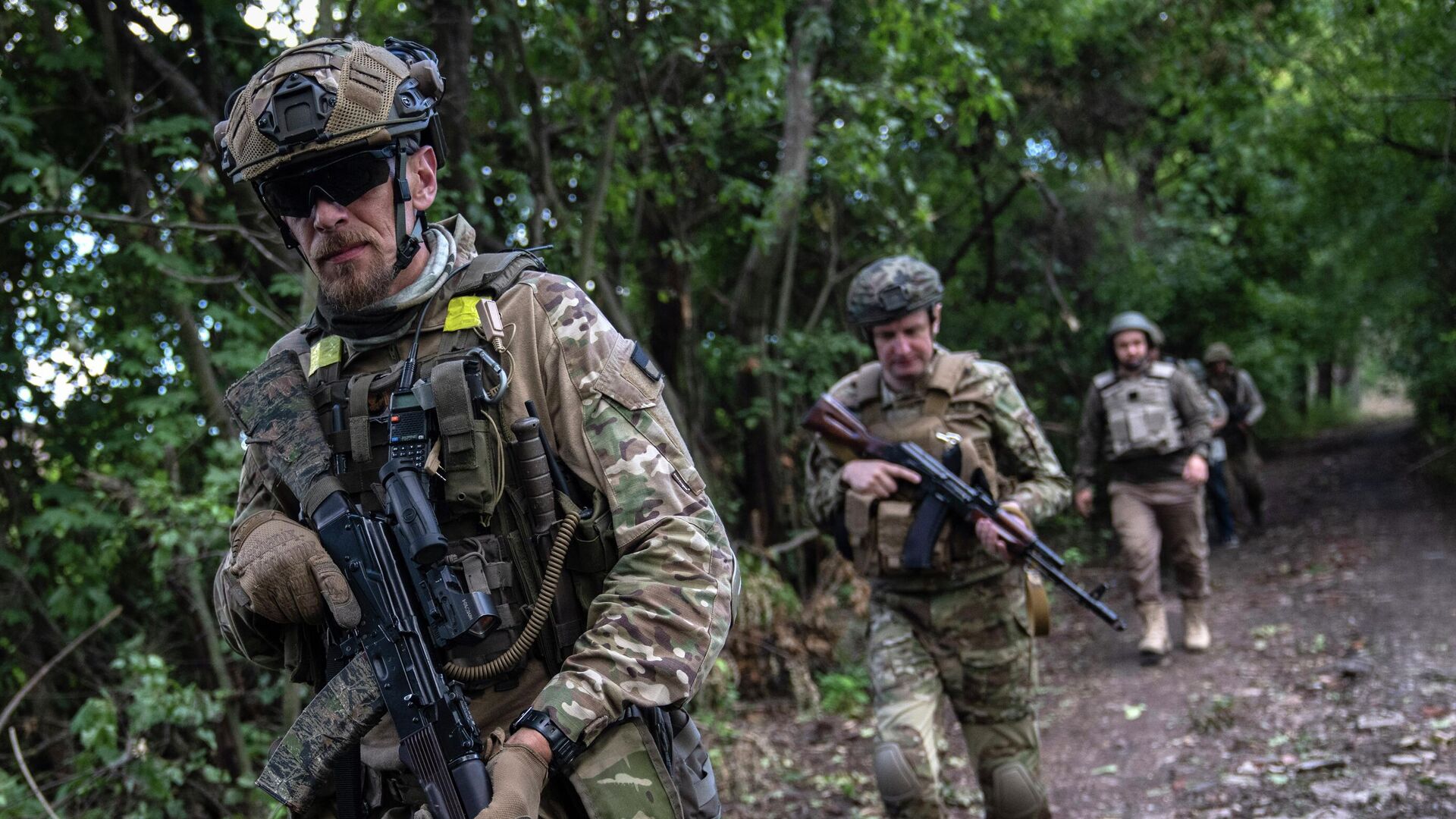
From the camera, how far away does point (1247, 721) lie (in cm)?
622

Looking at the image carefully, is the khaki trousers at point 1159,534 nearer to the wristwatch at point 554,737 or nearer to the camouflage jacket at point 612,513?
the camouflage jacket at point 612,513

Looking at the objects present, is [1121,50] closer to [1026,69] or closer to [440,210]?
[1026,69]

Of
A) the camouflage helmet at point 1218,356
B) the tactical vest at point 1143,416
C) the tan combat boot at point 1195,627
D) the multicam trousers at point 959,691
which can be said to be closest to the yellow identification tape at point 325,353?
the multicam trousers at point 959,691

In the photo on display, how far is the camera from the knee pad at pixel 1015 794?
3.90m

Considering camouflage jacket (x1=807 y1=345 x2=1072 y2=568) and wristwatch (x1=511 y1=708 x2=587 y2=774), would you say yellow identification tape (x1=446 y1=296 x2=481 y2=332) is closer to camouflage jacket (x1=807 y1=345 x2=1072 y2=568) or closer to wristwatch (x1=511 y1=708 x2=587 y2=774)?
wristwatch (x1=511 y1=708 x2=587 y2=774)

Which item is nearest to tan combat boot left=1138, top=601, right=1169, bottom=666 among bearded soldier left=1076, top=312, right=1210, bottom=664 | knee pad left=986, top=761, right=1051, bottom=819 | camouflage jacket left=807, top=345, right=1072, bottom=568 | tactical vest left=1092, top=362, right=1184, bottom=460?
bearded soldier left=1076, top=312, right=1210, bottom=664

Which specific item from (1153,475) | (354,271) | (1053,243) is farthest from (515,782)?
(1053,243)

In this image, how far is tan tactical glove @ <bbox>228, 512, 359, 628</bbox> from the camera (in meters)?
2.02

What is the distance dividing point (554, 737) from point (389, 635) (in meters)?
0.35

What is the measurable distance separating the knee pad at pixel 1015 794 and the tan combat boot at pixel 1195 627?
14.2ft

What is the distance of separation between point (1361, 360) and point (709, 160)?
21951mm

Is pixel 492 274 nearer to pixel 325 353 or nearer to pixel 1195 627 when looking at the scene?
pixel 325 353

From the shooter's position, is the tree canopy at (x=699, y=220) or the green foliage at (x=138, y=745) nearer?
the green foliage at (x=138, y=745)

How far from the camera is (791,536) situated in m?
8.94
